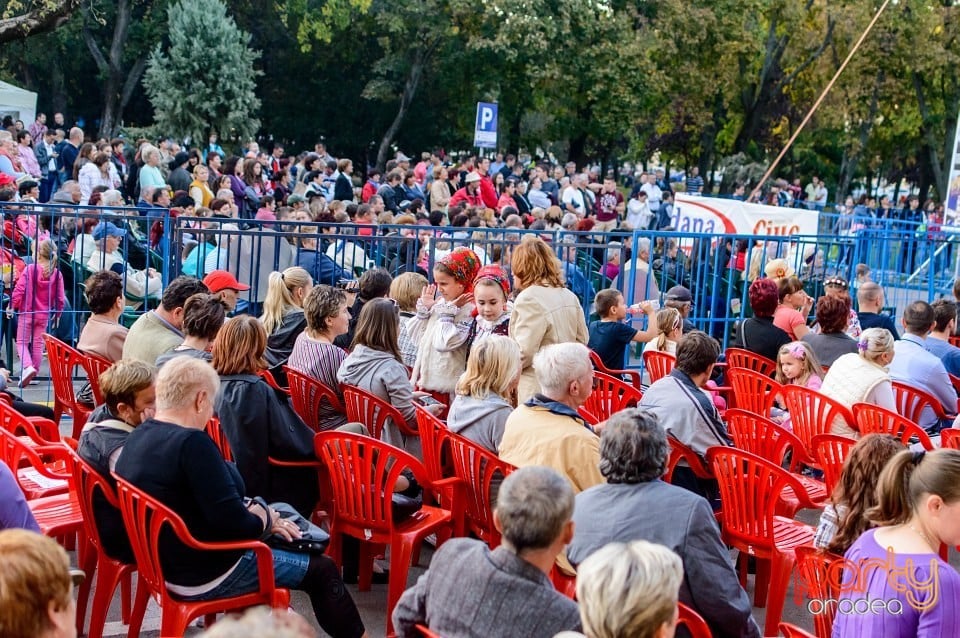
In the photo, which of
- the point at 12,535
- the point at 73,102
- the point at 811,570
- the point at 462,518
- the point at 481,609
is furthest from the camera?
the point at 73,102

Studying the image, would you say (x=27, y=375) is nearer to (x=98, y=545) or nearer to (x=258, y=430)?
(x=258, y=430)

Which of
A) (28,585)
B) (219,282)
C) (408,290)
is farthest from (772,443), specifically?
(28,585)

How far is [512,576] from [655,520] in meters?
0.88

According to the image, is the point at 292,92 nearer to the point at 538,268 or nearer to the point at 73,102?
the point at 73,102

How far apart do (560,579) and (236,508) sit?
1247 millimetres

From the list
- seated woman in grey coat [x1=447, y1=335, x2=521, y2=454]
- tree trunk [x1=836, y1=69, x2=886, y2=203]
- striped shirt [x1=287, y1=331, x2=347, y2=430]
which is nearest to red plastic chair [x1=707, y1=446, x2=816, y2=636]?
seated woman in grey coat [x1=447, y1=335, x2=521, y2=454]

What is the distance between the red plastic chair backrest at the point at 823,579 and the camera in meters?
3.84

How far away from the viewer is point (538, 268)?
6684mm

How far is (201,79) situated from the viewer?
29219 millimetres

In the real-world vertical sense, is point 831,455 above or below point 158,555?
above

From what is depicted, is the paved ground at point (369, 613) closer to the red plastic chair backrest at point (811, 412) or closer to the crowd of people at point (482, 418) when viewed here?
the crowd of people at point (482, 418)

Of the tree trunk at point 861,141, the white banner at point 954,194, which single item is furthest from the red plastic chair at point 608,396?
the tree trunk at point 861,141

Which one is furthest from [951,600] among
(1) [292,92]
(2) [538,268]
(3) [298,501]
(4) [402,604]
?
(1) [292,92]

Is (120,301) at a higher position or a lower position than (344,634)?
higher
